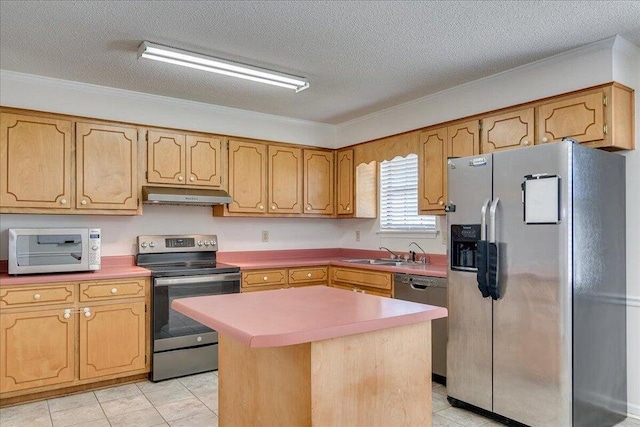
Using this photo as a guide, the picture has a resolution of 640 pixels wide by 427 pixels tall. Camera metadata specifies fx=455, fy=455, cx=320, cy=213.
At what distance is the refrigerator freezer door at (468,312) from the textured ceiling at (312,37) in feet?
2.57

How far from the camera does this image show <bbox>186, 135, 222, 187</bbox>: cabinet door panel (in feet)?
13.8

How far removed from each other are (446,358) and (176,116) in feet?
10.3

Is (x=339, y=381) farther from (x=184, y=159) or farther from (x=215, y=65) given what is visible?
(x=184, y=159)

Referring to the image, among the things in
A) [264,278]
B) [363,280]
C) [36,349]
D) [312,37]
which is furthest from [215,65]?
[36,349]

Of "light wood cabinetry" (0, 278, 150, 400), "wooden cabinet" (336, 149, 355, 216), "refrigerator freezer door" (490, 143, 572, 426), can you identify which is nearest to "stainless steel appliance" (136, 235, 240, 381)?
"light wood cabinetry" (0, 278, 150, 400)

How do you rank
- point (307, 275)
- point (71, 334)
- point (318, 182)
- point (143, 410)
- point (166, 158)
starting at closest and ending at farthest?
1. point (143, 410)
2. point (71, 334)
3. point (166, 158)
4. point (307, 275)
5. point (318, 182)

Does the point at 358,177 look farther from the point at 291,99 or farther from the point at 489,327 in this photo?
the point at 489,327

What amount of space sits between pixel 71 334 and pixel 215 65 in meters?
2.22

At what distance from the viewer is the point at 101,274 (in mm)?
3504

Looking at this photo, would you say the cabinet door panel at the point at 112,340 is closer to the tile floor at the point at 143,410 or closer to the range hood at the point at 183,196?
the tile floor at the point at 143,410

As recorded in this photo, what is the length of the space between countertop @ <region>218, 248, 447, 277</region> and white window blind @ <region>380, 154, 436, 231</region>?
1.12ft

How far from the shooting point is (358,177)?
4977 millimetres

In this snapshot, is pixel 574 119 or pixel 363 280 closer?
pixel 574 119

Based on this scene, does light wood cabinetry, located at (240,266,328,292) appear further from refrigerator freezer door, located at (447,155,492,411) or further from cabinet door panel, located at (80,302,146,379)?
refrigerator freezer door, located at (447,155,492,411)
